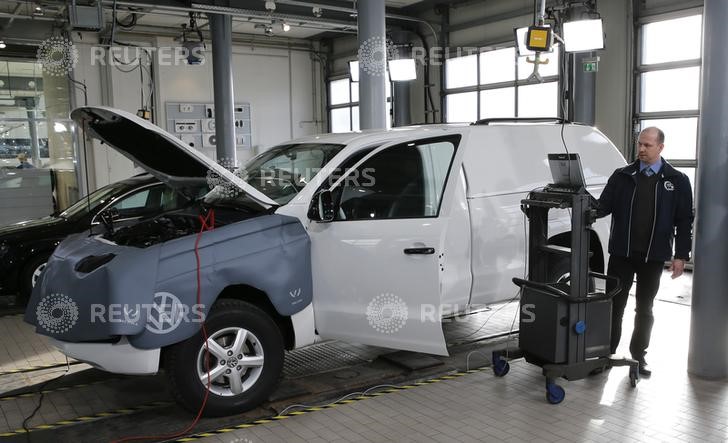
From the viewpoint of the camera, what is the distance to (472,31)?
13.1 meters

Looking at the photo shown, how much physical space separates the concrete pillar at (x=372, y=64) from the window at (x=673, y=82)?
4.76 meters

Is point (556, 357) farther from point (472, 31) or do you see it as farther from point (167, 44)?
point (167, 44)

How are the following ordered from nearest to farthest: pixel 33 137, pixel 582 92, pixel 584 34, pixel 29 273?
1. pixel 29 273
2. pixel 584 34
3. pixel 582 92
4. pixel 33 137

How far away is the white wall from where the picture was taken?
49.2 ft

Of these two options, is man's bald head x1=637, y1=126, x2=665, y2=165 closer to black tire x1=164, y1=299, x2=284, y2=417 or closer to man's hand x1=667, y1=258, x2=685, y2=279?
man's hand x1=667, y1=258, x2=685, y2=279

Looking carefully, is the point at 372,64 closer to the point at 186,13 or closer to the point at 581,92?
the point at 581,92

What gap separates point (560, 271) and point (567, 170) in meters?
1.41

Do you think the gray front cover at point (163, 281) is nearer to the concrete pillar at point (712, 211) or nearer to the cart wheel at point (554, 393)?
the cart wheel at point (554, 393)

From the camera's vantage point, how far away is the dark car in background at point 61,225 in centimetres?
730

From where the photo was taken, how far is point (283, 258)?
4.37 meters

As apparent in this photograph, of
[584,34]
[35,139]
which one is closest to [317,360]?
[584,34]

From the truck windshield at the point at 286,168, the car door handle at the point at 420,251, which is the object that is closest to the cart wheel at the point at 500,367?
the car door handle at the point at 420,251

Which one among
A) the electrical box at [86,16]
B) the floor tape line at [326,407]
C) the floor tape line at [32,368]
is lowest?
the floor tape line at [32,368]

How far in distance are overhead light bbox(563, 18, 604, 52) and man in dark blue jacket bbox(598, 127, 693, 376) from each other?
4.11 metres
